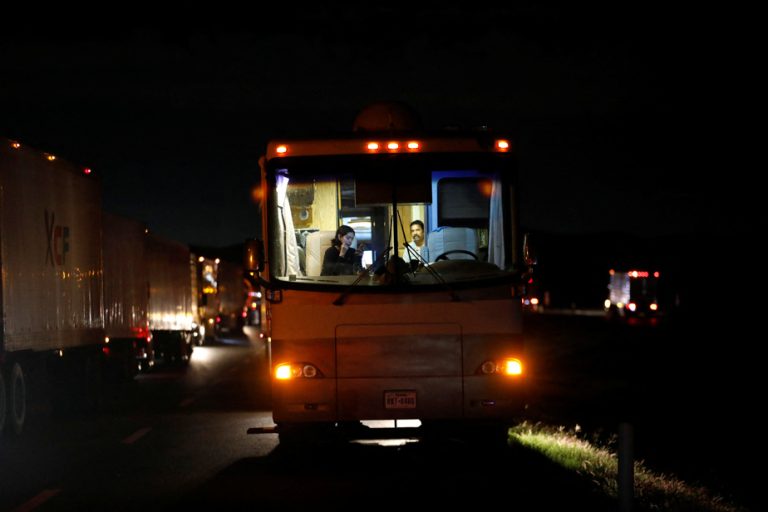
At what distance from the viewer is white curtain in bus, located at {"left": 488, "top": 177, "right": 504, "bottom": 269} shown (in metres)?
12.2

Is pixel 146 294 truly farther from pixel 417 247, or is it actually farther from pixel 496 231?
pixel 496 231

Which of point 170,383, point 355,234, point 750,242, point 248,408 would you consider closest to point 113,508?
point 355,234

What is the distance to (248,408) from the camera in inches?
821

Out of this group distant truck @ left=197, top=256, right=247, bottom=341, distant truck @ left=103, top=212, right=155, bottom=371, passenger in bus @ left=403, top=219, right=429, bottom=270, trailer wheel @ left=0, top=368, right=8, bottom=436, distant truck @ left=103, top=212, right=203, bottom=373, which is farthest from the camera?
distant truck @ left=197, top=256, right=247, bottom=341

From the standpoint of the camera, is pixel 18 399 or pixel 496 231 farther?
pixel 18 399

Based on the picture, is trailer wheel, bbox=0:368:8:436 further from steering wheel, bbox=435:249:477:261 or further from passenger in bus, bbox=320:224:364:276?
steering wheel, bbox=435:249:477:261

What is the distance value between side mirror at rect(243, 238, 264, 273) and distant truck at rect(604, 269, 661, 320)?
53842 mm

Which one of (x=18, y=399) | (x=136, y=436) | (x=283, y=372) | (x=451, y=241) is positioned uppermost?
(x=451, y=241)

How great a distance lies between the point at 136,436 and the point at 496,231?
6.82 meters

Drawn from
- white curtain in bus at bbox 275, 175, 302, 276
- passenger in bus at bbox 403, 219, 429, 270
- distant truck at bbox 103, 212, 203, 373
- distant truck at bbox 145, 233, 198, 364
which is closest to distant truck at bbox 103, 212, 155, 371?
distant truck at bbox 103, 212, 203, 373

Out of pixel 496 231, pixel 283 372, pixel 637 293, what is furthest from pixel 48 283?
pixel 637 293

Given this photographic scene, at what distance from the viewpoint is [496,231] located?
483 inches

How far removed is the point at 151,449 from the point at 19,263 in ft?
11.2

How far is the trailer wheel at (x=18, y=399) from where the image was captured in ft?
54.9
